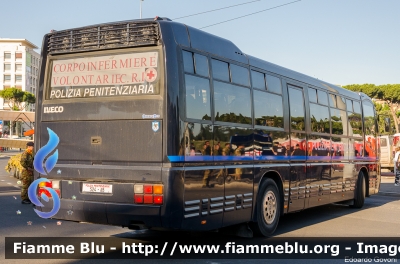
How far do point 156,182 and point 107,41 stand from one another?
2239 mm

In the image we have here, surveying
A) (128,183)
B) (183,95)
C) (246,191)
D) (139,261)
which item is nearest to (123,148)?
(128,183)

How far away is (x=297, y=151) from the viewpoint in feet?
36.4

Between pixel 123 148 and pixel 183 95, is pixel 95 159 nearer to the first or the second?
pixel 123 148

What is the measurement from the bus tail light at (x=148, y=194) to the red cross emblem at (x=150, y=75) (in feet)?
4.76

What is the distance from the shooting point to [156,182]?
23.8ft

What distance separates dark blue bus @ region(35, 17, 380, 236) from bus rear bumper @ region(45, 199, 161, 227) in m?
0.01

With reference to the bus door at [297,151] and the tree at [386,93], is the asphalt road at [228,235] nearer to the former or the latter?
the bus door at [297,151]

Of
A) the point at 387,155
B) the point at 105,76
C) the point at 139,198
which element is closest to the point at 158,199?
the point at 139,198

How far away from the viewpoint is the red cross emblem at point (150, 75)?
753 centimetres

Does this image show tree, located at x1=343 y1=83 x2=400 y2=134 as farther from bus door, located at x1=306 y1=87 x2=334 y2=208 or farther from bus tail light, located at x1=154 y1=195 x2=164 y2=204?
bus tail light, located at x1=154 y1=195 x2=164 y2=204

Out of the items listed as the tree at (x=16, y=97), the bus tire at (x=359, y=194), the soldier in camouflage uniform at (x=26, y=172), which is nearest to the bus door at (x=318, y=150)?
the bus tire at (x=359, y=194)

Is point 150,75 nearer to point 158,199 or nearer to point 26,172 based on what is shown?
point 158,199

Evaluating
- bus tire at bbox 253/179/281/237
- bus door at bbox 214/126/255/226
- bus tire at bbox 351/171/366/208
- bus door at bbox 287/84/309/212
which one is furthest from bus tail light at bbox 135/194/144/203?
bus tire at bbox 351/171/366/208

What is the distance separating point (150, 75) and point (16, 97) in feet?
399
